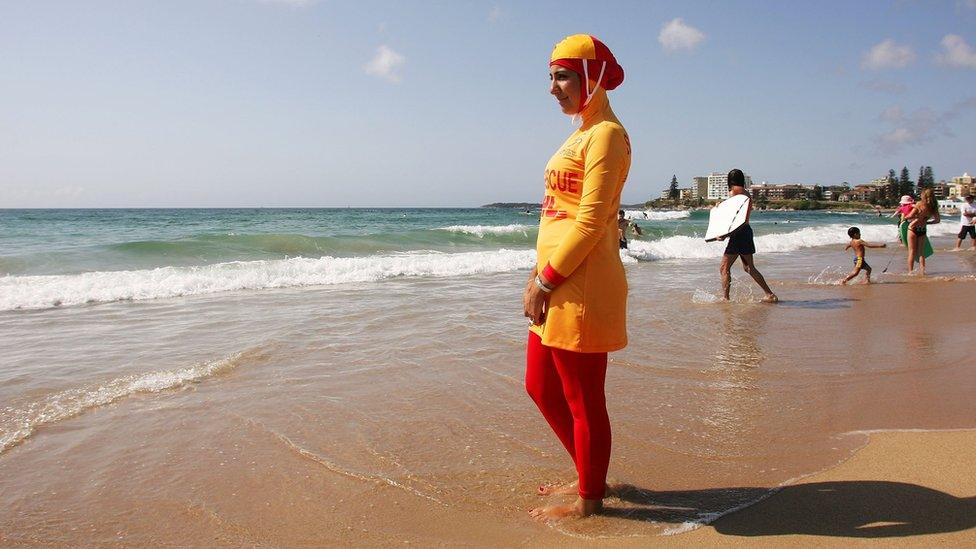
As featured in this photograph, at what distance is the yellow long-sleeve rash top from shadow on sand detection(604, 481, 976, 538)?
809 mm

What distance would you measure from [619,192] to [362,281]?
10.0 m

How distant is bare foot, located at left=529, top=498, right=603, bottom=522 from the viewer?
260 cm

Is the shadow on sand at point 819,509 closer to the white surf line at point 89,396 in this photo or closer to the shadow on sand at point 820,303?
the white surf line at point 89,396

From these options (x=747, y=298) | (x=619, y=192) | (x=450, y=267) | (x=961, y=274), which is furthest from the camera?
(x=450, y=267)

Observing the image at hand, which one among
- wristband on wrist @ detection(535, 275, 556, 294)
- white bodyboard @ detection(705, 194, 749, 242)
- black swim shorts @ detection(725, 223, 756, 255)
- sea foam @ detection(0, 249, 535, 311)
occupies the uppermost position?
white bodyboard @ detection(705, 194, 749, 242)

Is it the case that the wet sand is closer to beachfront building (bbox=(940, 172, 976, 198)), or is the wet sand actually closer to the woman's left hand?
the woman's left hand

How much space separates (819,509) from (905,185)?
149476mm

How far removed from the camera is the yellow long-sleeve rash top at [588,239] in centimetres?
231

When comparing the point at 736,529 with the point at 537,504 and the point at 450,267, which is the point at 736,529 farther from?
the point at 450,267

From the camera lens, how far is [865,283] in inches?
446

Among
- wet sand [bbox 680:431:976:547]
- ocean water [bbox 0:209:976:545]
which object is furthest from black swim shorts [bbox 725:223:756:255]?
wet sand [bbox 680:431:976:547]

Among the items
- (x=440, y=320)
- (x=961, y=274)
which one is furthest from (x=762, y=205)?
(x=440, y=320)

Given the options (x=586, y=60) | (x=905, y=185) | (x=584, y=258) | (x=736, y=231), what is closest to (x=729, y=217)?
(x=736, y=231)

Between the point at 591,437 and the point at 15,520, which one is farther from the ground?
the point at 591,437
